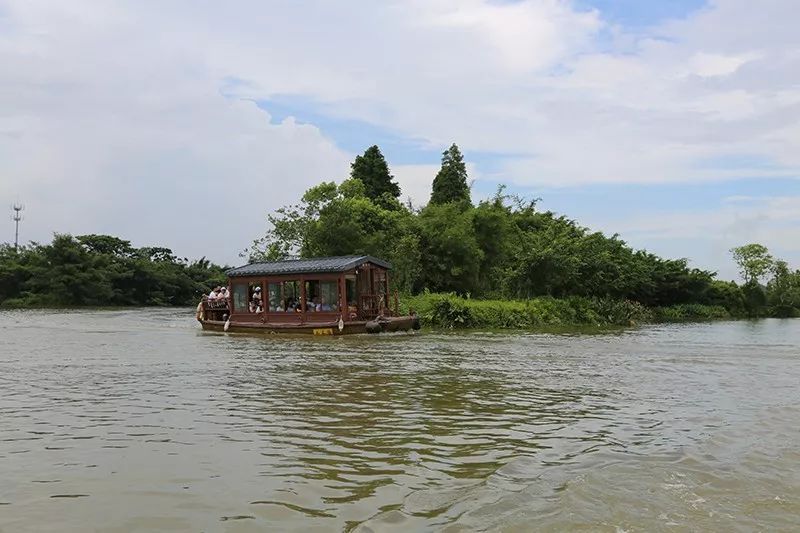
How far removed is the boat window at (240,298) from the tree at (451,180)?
80.1 feet

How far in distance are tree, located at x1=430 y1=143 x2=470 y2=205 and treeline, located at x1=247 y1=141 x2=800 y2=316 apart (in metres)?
4.63

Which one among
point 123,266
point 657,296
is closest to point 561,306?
point 657,296

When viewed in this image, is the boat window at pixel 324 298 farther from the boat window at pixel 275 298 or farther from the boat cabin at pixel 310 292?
the boat window at pixel 275 298

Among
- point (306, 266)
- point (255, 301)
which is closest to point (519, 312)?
point (306, 266)

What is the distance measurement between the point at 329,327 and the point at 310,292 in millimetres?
1799

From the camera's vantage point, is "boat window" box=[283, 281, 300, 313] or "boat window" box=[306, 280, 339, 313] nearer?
"boat window" box=[306, 280, 339, 313]

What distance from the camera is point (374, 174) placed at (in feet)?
151

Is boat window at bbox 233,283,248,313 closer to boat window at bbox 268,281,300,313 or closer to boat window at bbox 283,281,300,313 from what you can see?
boat window at bbox 268,281,300,313

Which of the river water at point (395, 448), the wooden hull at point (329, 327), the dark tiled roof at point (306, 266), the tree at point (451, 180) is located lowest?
the river water at point (395, 448)

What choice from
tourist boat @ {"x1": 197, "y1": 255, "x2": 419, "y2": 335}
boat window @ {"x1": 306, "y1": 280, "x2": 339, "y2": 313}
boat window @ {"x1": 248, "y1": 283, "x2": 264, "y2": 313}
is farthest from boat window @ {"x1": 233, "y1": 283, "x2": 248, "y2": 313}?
boat window @ {"x1": 306, "y1": 280, "x2": 339, "y2": 313}

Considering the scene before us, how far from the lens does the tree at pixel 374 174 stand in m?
45.6

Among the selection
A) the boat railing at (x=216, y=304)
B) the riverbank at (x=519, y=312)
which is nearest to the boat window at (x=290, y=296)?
the boat railing at (x=216, y=304)

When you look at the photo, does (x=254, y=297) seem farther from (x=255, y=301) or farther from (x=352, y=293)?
(x=352, y=293)

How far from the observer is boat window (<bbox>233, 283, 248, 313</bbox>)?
75.9 feet
